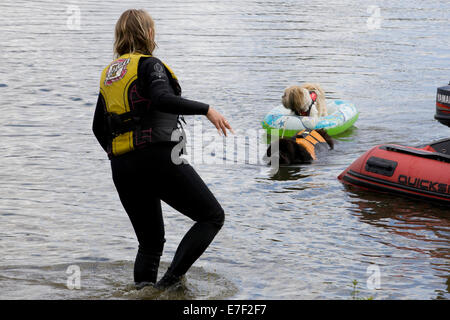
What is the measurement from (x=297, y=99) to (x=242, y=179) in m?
2.62

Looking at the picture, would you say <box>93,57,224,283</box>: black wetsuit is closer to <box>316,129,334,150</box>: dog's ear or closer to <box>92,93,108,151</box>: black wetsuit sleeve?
<box>92,93,108,151</box>: black wetsuit sleeve

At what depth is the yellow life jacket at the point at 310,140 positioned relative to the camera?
10.4 m

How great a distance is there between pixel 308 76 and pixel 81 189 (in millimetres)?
9743

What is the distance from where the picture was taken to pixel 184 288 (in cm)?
540

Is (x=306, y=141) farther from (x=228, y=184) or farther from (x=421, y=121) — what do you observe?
(x=421, y=121)

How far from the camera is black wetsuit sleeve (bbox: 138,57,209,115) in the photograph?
449 cm

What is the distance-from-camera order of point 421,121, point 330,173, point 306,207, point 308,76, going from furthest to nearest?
1. point 308,76
2. point 421,121
3. point 330,173
4. point 306,207

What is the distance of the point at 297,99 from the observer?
11586 mm

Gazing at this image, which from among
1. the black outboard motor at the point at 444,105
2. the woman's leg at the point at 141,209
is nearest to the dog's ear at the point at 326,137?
the black outboard motor at the point at 444,105

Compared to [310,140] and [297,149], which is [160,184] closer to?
[297,149]

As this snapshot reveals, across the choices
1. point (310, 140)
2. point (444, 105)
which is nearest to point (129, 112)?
point (444, 105)

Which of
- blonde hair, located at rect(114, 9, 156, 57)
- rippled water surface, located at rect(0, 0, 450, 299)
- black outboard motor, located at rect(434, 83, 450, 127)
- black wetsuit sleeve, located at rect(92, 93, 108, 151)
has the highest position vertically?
Result: blonde hair, located at rect(114, 9, 156, 57)

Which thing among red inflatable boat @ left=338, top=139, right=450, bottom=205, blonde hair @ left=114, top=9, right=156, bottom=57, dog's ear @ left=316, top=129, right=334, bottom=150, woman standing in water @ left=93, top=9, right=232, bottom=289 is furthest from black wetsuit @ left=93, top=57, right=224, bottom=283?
dog's ear @ left=316, top=129, right=334, bottom=150
